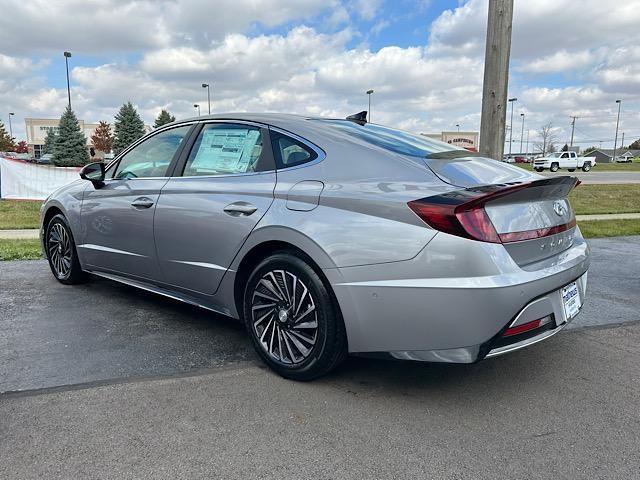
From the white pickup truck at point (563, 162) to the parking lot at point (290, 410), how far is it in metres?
48.3

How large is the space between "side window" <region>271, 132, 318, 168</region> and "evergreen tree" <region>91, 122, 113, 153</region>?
87599 millimetres

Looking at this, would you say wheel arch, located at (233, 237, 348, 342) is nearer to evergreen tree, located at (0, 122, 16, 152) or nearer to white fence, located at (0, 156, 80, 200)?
white fence, located at (0, 156, 80, 200)

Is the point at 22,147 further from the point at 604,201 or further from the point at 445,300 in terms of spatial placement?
the point at 445,300

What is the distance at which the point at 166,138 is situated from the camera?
4.20 metres

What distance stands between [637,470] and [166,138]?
371cm

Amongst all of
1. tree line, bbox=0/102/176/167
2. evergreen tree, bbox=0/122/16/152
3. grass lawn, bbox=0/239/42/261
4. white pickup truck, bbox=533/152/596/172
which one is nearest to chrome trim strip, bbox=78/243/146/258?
grass lawn, bbox=0/239/42/261

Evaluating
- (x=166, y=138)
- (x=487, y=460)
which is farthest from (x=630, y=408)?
(x=166, y=138)

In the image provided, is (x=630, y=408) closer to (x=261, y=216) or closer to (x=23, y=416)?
(x=261, y=216)

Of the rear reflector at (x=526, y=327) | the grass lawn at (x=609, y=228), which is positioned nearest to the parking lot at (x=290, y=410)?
the rear reflector at (x=526, y=327)

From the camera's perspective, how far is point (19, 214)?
12.1 m

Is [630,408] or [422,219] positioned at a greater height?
[422,219]

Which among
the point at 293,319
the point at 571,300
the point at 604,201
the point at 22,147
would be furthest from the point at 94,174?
the point at 22,147

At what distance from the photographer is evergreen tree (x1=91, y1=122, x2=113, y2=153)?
83125 millimetres

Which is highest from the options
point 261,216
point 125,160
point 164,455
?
point 125,160
